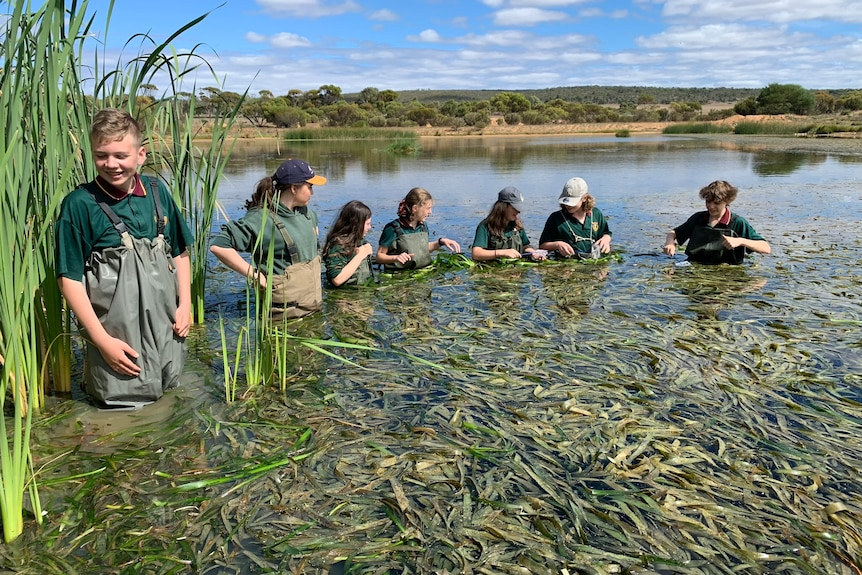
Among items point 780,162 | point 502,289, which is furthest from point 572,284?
point 780,162

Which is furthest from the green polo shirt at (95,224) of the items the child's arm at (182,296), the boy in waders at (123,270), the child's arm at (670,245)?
the child's arm at (670,245)

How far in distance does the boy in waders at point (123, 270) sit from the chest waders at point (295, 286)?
124cm

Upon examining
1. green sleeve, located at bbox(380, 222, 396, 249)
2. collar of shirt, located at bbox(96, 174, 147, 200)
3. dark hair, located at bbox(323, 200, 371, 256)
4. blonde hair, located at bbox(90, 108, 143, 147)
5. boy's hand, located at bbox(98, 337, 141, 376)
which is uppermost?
blonde hair, located at bbox(90, 108, 143, 147)

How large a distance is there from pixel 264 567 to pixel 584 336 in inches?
118

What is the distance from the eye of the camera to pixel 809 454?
115 inches

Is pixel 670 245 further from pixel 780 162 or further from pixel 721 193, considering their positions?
pixel 780 162

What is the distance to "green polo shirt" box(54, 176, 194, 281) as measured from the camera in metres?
2.84

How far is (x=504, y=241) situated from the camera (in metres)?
6.78

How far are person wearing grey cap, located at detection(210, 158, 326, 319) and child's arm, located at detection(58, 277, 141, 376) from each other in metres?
1.42

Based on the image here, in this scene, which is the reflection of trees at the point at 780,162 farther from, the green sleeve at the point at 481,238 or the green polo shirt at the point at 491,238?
the green sleeve at the point at 481,238

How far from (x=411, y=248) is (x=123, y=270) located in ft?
11.8

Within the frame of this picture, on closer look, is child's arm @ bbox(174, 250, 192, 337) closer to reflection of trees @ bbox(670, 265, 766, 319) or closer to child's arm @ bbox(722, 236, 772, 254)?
reflection of trees @ bbox(670, 265, 766, 319)

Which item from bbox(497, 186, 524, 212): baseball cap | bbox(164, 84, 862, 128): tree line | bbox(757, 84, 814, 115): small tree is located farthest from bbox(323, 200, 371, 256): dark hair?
bbox(757, 84, 814, 115): small tree

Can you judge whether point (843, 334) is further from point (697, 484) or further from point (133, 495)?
point (133, 495)
